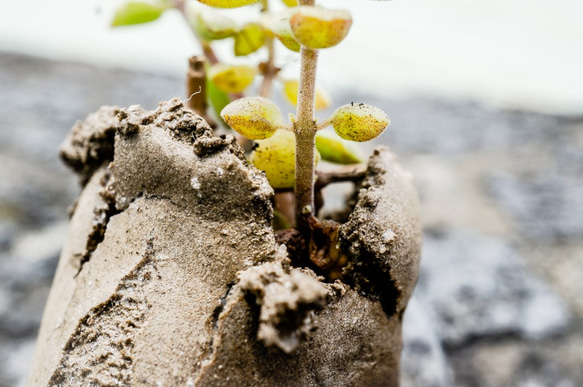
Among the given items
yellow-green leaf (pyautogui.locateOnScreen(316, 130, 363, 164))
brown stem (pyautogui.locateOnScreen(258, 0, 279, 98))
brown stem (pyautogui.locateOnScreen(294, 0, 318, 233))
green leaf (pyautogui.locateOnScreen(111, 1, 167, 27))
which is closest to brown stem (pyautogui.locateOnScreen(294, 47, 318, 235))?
brown stem (pyautogui.locateOnScreen(294, 0, 318, 233))

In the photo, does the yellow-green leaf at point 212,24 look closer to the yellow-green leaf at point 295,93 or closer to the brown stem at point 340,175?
the yellow-green leaf at point 295,93

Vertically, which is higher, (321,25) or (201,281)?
(321,25)

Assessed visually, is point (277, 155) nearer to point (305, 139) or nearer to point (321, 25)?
point (305, 139)

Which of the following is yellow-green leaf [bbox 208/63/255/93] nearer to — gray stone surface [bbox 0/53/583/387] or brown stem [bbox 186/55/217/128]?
brown stem [bbox 186/55/217/128]

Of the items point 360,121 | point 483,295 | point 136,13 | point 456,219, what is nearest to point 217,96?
point 136,13

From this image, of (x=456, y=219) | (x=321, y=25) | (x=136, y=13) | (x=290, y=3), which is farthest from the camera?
(x=456, y=219)

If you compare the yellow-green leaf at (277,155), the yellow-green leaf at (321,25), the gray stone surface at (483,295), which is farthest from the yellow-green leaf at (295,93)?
the gray stone surface at (483,295)

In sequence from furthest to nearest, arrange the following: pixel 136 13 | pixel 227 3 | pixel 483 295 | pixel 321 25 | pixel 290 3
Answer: pixel 483 295
pixel 136 13
pixel 290 3
pixel 227 3
pixel 321 25

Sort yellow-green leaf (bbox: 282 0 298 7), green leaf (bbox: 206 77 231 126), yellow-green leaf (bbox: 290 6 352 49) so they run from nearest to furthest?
yellow-green leaf (bbox: 290 6 352 49) < yellow-green leaf (bbox: 282 0 298 7) < green leaf (bbox: 206 77 231 126)
